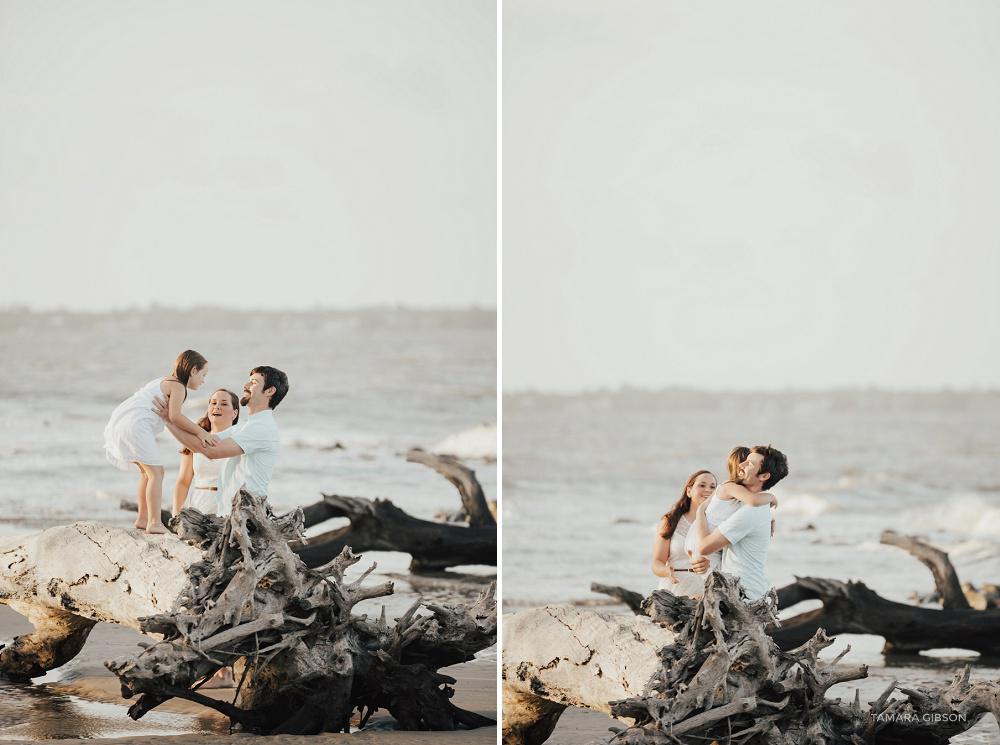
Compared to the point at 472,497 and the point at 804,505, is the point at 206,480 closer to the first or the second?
the point at 472,497

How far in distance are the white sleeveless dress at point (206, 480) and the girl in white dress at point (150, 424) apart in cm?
14

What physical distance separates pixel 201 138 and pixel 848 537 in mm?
5902

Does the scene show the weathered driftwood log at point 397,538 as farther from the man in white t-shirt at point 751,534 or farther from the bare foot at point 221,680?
the man in white t-shirt at point 751,534

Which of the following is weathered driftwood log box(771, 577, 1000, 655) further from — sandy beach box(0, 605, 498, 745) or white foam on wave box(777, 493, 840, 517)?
white foam on wave box(777, 493, 840, 517)

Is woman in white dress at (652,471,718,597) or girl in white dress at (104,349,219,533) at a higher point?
girl in white dress at (104,349,219,533)

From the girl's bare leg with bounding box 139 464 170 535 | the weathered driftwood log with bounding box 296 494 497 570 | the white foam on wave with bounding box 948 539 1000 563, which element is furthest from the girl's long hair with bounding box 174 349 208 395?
the white foam on wave with bounding box 948 539 1000 563

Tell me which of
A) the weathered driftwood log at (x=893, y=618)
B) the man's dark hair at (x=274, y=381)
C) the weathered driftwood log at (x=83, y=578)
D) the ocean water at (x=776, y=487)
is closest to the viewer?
the weathered driftwood log at (x=83, y=578)

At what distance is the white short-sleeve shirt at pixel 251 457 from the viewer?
Result: 14.3 ft

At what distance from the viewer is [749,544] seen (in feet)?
11.6

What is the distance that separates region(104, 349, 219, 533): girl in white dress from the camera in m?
4.55

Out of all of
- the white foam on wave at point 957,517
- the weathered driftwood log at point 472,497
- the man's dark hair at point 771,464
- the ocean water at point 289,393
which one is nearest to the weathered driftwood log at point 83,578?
the man's dark hair at point 771,464

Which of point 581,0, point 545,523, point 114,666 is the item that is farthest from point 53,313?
point 114,666

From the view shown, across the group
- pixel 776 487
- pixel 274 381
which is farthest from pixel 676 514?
→ pixel 776 487

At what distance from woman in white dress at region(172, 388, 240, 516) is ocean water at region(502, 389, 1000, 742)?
Result: 4.65 m
